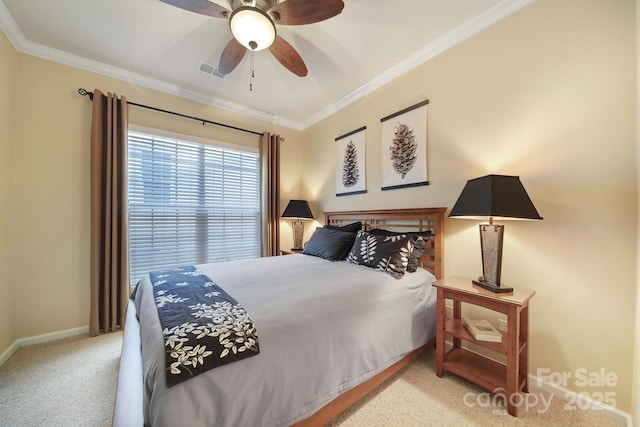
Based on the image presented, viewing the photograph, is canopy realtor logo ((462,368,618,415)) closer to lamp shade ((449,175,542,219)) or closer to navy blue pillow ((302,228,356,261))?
lamp shade ((449,175,542,219))

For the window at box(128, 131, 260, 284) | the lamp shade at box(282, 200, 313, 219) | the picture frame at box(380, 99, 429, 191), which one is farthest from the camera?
the lamp shade at box(282, 200, 313, 219)

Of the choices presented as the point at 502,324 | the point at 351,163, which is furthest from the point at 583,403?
the point at 351,163

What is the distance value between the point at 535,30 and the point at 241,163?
3347 mm

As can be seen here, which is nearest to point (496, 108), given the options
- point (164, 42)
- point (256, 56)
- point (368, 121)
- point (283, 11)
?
point (368, 121)

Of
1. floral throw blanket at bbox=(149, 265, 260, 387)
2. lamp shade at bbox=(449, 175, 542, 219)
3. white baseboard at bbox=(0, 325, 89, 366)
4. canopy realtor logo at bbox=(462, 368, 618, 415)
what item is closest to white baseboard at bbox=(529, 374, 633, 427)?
canopy realtor logo at bbox=(462, 368, 618, 415)

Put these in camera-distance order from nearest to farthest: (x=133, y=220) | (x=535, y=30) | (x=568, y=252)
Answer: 1. (x=568, y=252)
2. (x=535, y=30)
3. (x=133, y=220)

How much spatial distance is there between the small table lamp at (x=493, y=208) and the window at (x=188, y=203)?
113 inches

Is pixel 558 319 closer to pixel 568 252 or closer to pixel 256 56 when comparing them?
pixel 568 252

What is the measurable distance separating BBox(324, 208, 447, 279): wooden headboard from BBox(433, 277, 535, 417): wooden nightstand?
314 millimetres

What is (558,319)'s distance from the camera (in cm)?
158


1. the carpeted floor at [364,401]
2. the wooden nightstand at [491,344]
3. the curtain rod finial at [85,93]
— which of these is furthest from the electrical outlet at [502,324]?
the curtain rod finial at [85,93]

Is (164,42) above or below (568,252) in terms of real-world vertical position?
above

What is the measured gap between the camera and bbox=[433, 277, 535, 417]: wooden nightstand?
1.40 metres

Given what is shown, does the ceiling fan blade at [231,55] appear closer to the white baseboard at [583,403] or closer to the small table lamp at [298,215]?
the small table lamp at [298,215]
